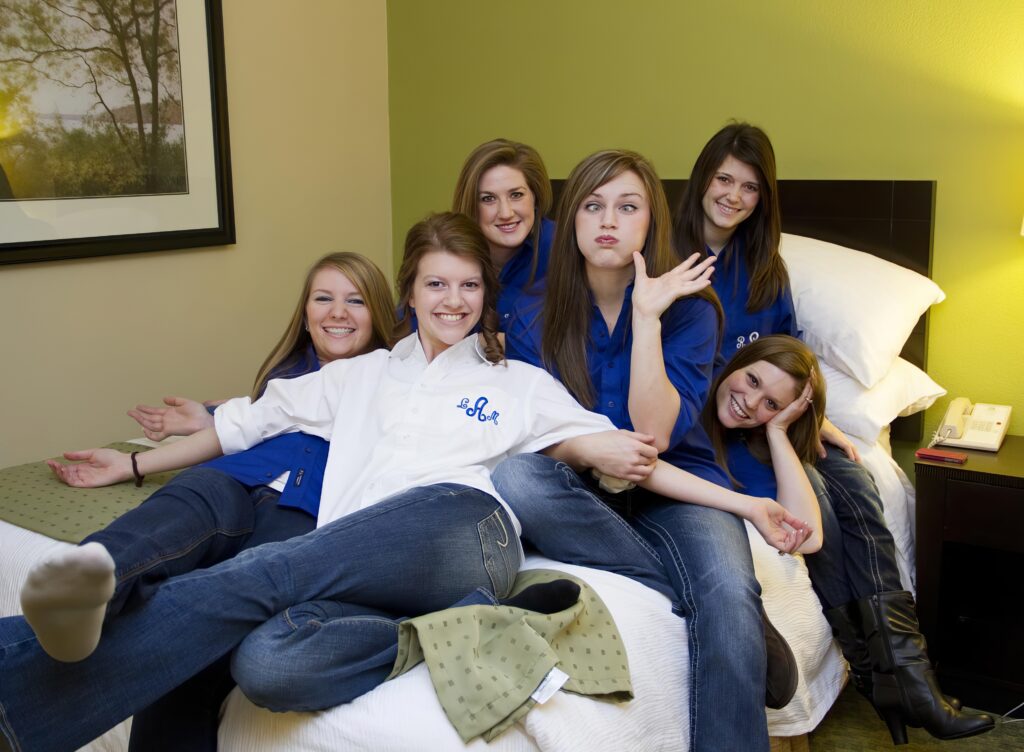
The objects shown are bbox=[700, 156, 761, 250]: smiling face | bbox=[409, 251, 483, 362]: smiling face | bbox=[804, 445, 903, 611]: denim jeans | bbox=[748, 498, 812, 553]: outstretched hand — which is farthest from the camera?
bbox=[700, 156, 761, 250]: smiling face

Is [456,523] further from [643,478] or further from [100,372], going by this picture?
[100,372]

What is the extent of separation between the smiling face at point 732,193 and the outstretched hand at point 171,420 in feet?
4.06

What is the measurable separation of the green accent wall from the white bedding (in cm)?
108

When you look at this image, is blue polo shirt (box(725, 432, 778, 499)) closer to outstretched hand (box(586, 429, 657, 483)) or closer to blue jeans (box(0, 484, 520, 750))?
outstretched hand (box(586, 429, 657, 483))

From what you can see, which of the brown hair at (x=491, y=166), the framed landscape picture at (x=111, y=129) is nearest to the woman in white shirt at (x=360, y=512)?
the brown hair at (x=491, y=166)

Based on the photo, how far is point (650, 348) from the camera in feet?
5.90

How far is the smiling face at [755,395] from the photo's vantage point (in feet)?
6.89

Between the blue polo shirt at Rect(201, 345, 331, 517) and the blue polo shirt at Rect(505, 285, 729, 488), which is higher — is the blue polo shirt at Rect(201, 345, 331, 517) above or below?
below

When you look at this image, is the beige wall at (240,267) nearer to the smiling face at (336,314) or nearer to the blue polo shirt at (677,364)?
the smiling face at (336,314)

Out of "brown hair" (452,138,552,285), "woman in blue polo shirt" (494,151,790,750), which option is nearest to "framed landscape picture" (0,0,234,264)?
"brown hair" (452,138,552,285)

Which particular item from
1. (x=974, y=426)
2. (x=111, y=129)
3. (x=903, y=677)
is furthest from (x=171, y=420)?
(x=974, y=426)

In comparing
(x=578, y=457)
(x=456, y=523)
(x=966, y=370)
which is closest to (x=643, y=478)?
(x=578, y=457)

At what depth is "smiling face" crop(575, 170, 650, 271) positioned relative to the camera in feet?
6.21

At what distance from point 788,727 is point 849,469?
0.61 meters
